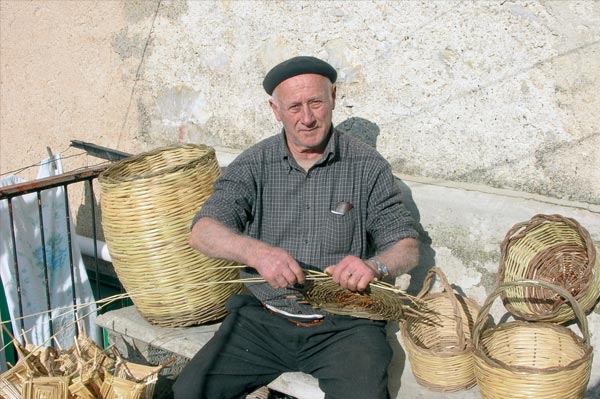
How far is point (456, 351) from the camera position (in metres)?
2.81

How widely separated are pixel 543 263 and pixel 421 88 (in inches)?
41.7

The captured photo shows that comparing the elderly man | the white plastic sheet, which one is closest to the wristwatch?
the elderly man

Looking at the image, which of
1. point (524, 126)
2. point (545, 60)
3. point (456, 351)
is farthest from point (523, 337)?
point (545, 60)

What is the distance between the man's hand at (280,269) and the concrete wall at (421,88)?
102 cm

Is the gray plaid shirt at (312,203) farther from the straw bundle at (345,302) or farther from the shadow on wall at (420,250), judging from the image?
the shadow on wall at (420,250)

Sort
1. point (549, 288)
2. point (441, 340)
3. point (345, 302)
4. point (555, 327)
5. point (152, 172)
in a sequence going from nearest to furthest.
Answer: point (549, 288) → point (555, 327) → point (345, 302) → point (441, 340) → point (152, 172)

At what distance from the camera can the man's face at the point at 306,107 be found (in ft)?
9.74

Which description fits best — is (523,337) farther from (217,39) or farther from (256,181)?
(217,39)

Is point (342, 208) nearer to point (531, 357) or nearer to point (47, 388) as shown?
point (531, 357)

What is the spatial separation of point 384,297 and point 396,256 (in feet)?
0.64

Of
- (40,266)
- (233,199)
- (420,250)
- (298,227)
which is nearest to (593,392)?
(420,250)

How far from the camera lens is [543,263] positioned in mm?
3096

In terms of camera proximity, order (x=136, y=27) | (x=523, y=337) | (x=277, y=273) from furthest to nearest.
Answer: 1. (x=136, y=27)
2. (x=523, y=337)
3. (x=277, y=273)

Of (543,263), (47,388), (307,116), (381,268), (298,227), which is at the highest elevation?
(307,116)
